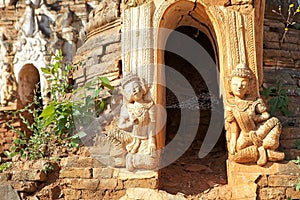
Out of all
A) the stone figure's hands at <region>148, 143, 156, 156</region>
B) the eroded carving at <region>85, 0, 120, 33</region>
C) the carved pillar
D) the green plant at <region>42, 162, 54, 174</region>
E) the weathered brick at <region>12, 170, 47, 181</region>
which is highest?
the eroded carving at <region>85, 0, 120, 33</region>

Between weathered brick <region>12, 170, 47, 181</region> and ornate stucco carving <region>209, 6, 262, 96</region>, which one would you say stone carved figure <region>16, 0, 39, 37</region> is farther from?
ornate stucco carving <region>209, 6, 262, 96</region>

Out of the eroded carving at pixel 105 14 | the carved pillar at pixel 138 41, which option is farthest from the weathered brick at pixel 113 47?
the carved pillar at pixel 138 41

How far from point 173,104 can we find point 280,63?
68.2 inches

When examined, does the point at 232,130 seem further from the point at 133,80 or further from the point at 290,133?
the point at 133,80

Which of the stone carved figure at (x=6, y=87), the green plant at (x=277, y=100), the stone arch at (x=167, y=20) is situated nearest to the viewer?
the stone arch at (x=167, y=20)

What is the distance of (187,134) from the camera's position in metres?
6.20

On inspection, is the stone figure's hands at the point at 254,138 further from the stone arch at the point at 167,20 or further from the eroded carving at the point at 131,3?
the eroded carving at the point at 131,3

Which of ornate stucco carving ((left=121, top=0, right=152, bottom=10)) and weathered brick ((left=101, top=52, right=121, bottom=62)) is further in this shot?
weathered brick ((left=101, top=52, right=121, bottom=62))

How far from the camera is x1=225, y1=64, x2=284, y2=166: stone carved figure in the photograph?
438 cm

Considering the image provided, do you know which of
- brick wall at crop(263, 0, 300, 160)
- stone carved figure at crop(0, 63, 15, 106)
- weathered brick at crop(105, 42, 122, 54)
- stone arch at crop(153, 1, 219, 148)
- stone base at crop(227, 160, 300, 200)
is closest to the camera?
A: stone base at crop(227, 160, 300, 200)

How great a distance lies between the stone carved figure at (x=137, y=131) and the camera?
14.6 ft

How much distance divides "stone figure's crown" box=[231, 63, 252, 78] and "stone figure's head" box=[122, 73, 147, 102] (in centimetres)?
98

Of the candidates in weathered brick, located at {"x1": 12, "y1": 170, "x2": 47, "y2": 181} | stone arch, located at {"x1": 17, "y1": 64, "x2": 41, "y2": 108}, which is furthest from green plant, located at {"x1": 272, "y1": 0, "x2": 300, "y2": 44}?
stone arch, located at {"x1": 17, "y1": 64, "x2": 41, "y2": 108}

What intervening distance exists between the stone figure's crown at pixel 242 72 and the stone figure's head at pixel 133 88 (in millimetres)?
980
